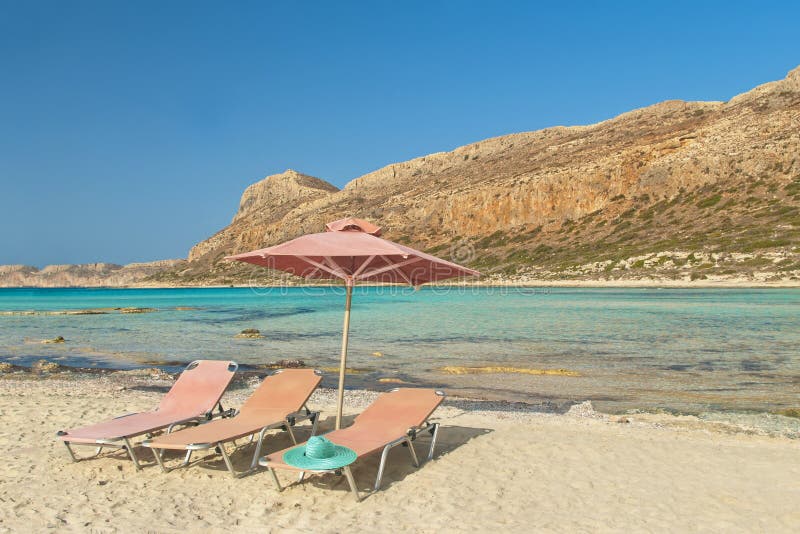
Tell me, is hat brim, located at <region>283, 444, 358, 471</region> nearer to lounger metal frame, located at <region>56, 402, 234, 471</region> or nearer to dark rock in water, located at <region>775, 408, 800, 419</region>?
lounger metal frame, located at <region>56, 402, 234, 471</region>

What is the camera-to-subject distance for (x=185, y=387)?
23.0 ft

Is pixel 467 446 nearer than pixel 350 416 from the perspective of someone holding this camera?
Yes

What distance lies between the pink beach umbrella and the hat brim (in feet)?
3.97

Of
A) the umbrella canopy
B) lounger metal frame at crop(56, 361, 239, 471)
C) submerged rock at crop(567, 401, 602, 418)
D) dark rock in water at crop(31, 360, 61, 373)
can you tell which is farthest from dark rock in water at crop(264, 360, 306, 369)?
submerged rock at crop(567, 401, 602, 418)

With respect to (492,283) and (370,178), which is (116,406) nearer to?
(492,283)

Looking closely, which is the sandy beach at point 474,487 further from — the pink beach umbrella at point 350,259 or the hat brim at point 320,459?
the pink beach umbrella at point 350,259

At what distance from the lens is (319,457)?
15.7 ft

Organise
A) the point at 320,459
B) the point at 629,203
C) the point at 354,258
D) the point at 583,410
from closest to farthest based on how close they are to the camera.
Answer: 1. the point at 320,459
2. the point at 354,258
3. the point at 583,410
4. the point at 629,203

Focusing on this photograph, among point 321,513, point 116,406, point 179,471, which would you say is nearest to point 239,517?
point 321,513

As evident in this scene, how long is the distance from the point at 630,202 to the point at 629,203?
19 cm

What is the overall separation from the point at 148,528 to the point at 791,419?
8093mm

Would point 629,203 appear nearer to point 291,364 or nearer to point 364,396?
point 291,364

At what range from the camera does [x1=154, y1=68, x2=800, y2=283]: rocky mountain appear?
49.0 m

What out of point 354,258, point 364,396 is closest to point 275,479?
point 354,258
